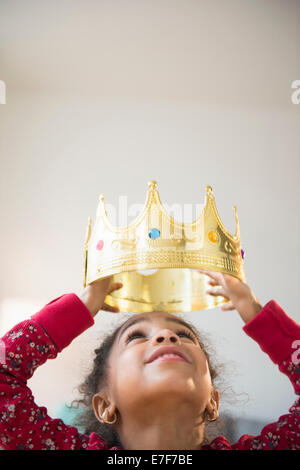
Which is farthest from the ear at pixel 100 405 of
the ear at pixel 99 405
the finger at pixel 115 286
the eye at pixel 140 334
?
the finger at pixel 115 286

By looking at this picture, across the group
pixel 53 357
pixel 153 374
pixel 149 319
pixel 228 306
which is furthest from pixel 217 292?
pixel 53 357

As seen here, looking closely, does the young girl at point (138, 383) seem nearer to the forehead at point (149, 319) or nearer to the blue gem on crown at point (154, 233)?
the forehead at point (149, 319)

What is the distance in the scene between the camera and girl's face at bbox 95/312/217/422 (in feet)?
3.02

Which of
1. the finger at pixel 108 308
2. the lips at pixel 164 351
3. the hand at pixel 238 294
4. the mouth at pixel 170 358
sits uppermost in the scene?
the hand at pixel 238 294

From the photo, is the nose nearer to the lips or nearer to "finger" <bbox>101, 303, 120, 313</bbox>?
the lips

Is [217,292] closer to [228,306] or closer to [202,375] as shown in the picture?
[228,306]

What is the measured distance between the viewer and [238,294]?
1.07 m

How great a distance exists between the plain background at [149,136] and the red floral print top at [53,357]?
0.37 metres

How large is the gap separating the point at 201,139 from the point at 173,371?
0.97 metres

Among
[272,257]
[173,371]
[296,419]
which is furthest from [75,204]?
[296,419]

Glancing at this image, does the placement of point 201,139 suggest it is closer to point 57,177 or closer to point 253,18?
point 253,18

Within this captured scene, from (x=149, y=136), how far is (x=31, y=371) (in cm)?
98

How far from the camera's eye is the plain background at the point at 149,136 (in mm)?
1420
